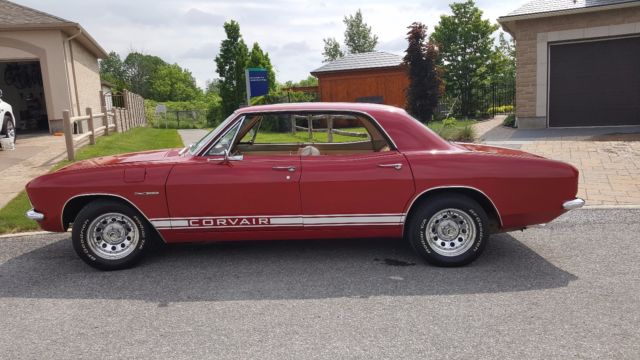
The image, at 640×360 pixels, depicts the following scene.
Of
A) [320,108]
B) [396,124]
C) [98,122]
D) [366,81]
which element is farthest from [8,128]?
[366,81]

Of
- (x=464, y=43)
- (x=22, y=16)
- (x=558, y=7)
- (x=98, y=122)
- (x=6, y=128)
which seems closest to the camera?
(x=6, y=128)

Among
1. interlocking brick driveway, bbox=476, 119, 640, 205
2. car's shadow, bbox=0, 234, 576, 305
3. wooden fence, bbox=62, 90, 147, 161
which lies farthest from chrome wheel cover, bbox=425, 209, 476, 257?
wooden fence, bbox=62, 90, 147, 161

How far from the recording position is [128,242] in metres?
4.91

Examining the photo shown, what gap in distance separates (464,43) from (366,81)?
12.4m

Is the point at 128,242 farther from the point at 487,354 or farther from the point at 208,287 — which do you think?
the point at 487,354

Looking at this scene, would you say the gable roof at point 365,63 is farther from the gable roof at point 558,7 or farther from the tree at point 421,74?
the gable roof at point 558,7

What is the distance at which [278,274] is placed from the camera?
4676mm

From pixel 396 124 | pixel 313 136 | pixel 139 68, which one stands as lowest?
pixel 313 136

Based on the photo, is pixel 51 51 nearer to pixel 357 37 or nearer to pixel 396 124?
pixel 396 124

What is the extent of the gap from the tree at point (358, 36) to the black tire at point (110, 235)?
65.9 metres

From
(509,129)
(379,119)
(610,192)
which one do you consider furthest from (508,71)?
(379,119)

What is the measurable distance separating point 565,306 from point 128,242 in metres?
3.75

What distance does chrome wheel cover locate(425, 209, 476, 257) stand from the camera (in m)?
4.70

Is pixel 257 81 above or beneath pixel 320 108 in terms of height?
above
